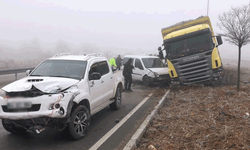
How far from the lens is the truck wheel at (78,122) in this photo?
436 cm

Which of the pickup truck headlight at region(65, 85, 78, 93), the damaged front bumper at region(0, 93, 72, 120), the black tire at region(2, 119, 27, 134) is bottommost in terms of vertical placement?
the black tire at region(2, 119, 27, 134)

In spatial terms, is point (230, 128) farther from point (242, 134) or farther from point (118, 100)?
point (118, 100)

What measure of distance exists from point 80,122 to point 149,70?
810 cm

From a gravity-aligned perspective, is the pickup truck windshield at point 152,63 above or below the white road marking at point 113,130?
above

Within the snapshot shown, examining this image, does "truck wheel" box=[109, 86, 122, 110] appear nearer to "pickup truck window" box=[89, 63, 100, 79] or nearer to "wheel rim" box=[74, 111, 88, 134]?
"pickup truck window" box=[89, 63, 100, 79]

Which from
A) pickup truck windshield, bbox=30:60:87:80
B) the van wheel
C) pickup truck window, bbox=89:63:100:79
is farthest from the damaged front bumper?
the van wheel

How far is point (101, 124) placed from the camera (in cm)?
577

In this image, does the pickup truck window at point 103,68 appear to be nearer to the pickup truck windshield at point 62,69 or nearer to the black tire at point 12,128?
the pickup truck windshield at point 62,69

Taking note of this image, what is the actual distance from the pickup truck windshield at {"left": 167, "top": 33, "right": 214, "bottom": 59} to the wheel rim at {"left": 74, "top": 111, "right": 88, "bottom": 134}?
21.7ft

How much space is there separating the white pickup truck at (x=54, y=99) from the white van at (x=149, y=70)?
22.1 feet

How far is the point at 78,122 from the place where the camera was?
4570 mm

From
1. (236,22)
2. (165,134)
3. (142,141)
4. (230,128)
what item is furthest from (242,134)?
(236,22)

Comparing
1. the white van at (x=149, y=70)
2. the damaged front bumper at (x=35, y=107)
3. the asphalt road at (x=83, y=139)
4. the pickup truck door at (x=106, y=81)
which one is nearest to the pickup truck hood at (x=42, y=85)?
the damaged front bumper at (x=35, y=107)

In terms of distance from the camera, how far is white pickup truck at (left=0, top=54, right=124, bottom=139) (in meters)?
4.03
